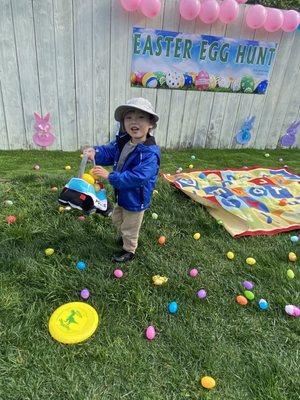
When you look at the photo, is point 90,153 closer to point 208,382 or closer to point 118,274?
point 118,274

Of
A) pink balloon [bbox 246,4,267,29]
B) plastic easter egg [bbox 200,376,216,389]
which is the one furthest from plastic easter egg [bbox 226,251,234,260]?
pink balloon [bbox 246,4,267,29]

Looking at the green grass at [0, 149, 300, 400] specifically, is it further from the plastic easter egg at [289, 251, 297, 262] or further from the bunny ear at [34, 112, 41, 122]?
the bunny ear at [34, 112, 41, 122]

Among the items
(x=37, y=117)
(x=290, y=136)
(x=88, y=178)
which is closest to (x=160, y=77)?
(x=37, y=117)

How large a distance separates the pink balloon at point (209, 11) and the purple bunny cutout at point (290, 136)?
222cm

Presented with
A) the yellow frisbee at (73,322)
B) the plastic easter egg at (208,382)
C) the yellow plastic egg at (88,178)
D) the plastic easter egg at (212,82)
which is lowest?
the yellow frisbee at (73,322)

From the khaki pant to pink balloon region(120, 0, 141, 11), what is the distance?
255 centimetres

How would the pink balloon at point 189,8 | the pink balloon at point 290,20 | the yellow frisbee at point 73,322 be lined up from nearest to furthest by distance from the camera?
the yellow frisbee at point 73,322 → the pink balloon at point 189,8 → the pink balloon at point 290,20

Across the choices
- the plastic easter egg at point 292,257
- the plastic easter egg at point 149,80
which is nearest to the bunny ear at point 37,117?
the plastic easter egg at point 149,80

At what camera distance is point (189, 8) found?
3924mm

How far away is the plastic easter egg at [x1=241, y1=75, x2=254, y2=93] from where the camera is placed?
4.71 meters

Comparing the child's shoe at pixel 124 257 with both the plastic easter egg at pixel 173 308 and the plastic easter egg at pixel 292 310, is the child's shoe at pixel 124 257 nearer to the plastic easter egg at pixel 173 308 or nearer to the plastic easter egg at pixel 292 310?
the plastic easter egg at pixel 173 308

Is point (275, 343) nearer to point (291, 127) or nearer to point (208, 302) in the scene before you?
point (208, 302)

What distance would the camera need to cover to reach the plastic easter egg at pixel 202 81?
4.52 m

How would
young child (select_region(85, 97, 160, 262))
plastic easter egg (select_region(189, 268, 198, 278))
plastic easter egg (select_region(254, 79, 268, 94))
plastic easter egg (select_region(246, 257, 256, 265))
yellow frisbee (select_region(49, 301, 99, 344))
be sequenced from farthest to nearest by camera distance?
plastic easter egg (select_region(254, 79, 268, 94)) → plastic easter egg (select_region(246, 257, 256, 265)) → plastic easter egg (select_region(189, 268, 198, 278)) → young child (select_region(85, 97, 160, 262)) → yellow frisbee (select_region(49, 301, 99, 344))
